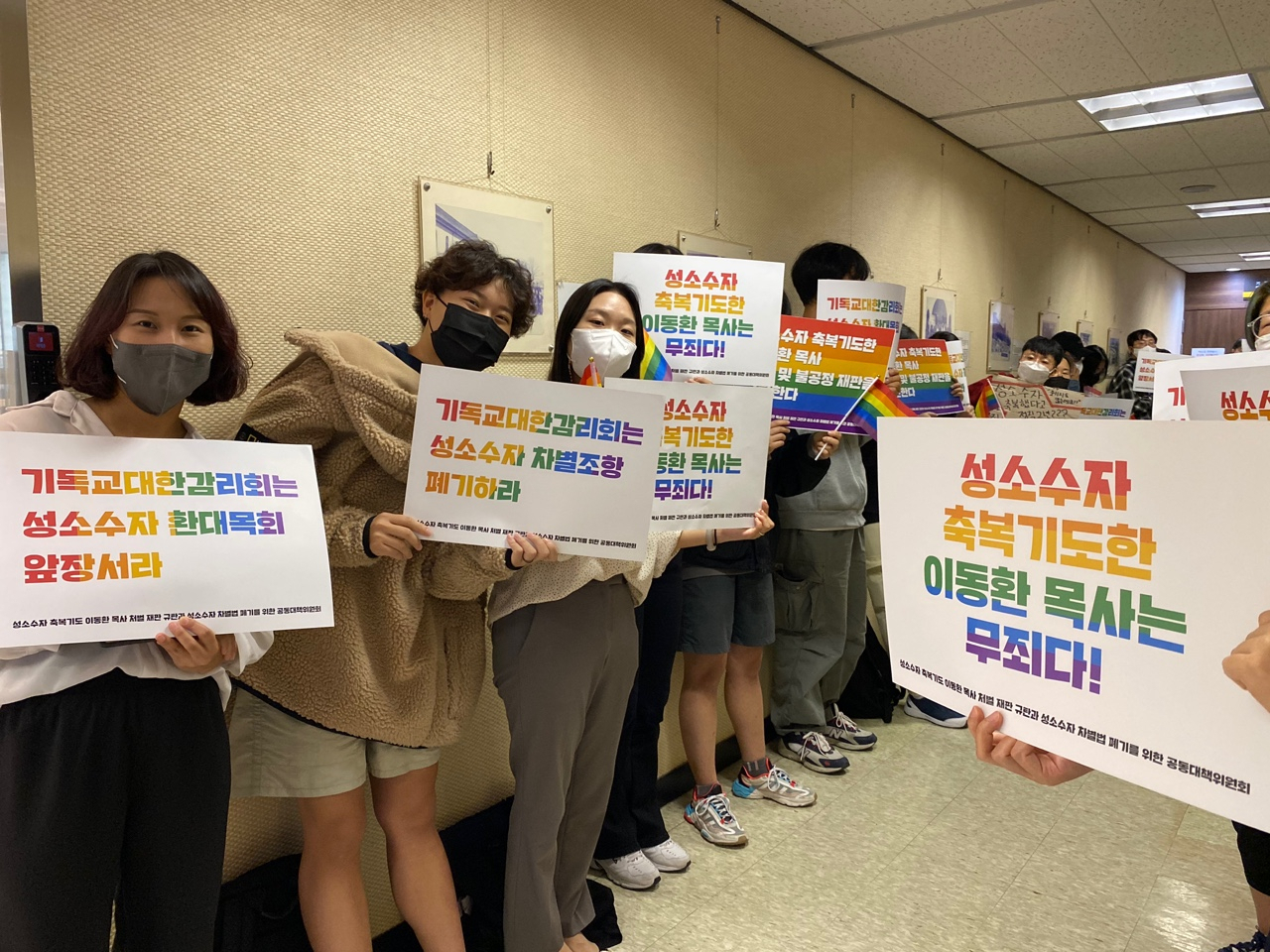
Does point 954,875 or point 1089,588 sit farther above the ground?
point 1089,588

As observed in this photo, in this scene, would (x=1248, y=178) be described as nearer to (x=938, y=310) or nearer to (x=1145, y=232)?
(x=1145, y=232)

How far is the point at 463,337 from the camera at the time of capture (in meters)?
1.58

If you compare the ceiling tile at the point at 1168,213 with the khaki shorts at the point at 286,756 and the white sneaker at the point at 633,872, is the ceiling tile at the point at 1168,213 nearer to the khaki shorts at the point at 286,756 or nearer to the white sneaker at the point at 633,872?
the white sneaker at the point at 633,872

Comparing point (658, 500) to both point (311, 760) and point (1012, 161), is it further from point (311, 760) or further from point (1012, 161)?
point (1012, 161)

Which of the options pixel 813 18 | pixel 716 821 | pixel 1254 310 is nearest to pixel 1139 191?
pixel 813 18

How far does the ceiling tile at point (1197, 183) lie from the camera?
5.79 metres

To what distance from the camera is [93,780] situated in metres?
1.16

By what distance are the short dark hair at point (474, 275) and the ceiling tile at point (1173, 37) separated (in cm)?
292

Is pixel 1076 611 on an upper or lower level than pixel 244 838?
upper

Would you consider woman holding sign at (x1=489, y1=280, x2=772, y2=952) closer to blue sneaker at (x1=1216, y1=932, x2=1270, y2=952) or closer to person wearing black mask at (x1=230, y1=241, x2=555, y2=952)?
person wearing black mask at (x1=230, y1=241, x2=555, y2=952)

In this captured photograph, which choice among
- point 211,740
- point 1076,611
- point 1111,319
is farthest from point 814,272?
point 1111,319

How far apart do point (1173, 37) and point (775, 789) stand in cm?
356

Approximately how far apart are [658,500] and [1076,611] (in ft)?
3.06

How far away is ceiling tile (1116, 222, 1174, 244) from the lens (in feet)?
25.0
